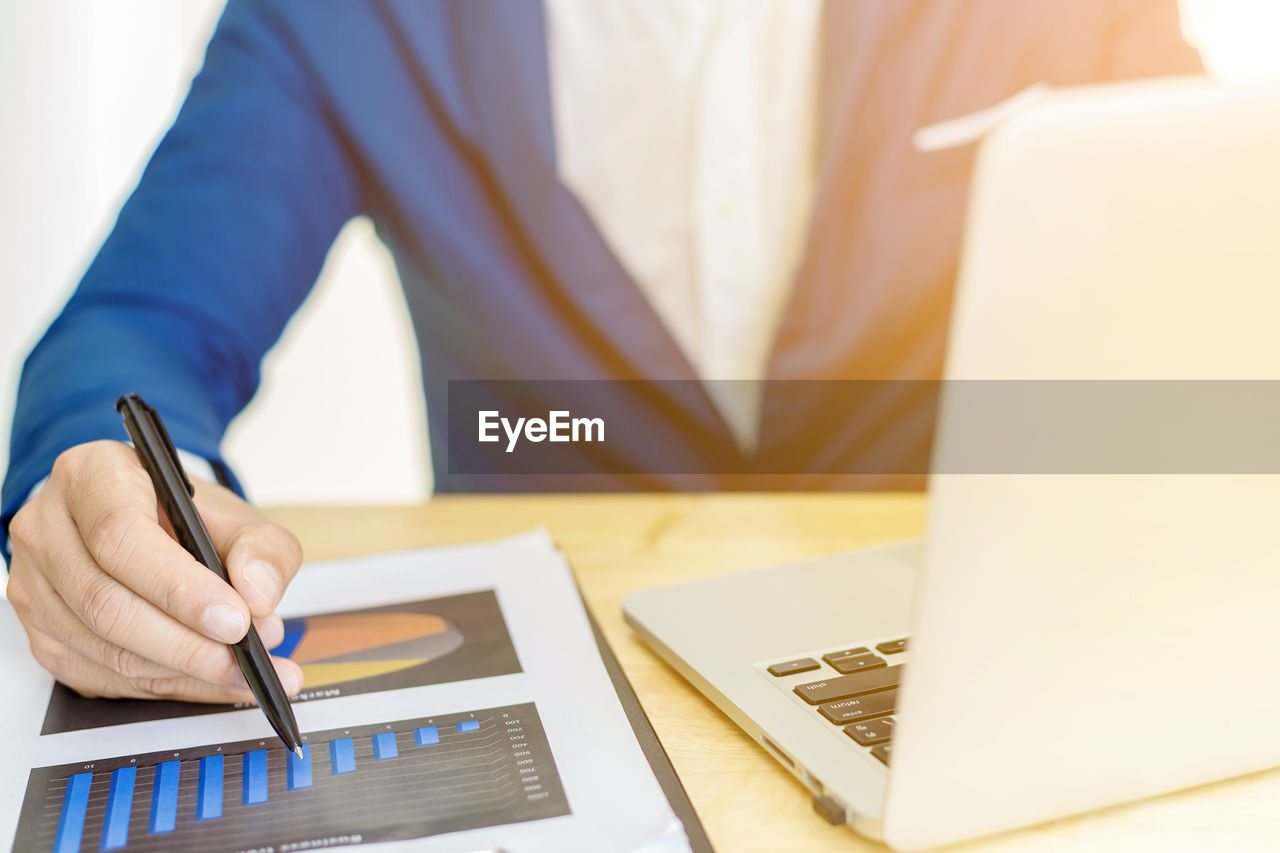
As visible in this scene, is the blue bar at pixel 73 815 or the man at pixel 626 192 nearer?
the blue bar at pixel 73 815

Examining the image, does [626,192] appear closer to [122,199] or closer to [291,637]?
[291,637]

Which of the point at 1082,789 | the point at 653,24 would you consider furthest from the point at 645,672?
the point at 653,24

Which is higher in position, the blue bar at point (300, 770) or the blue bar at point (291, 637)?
the blue bar at point (300, 770)

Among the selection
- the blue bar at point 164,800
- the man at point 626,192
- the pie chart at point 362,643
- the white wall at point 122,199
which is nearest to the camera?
the blue bar at point 164,800

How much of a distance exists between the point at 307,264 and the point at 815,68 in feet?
1.67

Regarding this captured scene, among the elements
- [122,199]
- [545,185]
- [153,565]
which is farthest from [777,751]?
[122,199]

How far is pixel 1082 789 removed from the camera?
30 cm

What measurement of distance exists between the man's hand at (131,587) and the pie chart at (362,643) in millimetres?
36

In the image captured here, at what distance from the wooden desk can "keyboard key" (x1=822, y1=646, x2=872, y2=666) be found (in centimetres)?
5

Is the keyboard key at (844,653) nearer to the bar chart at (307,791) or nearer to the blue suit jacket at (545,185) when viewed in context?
the bar chart at (307,791)

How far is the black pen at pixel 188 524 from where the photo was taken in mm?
359

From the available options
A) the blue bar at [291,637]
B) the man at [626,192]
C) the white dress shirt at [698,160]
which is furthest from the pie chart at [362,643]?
the white dress shirt at [698,160]

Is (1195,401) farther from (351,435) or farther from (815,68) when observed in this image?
(351,435)

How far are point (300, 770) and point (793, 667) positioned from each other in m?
0.19
